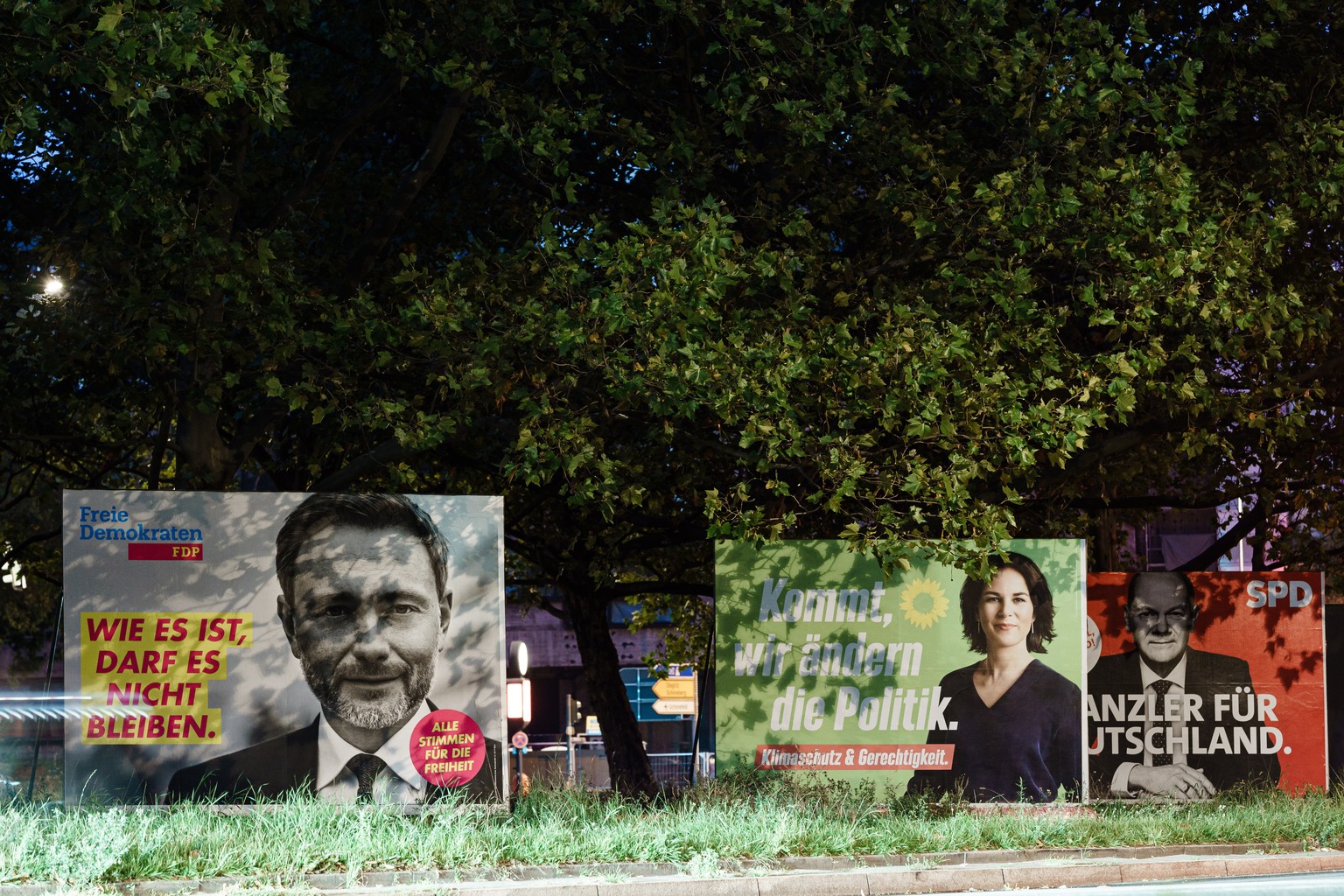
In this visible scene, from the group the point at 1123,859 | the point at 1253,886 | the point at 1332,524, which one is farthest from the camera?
the point at 1332,524

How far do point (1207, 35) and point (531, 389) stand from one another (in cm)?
680

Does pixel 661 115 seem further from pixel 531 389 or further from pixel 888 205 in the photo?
pixel 531 389

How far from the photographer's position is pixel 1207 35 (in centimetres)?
1289

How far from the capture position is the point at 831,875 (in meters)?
9.74

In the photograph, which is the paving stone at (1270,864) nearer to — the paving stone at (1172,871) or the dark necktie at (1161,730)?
the paving stone at (1172,871)

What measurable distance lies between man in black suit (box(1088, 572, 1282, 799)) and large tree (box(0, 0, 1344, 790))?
1.80 metres

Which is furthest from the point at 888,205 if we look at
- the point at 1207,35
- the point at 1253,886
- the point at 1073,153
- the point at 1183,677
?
the point at 1253,886

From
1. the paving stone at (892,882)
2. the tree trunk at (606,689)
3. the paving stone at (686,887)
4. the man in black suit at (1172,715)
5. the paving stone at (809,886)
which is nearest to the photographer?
the paving stone at (686,887)

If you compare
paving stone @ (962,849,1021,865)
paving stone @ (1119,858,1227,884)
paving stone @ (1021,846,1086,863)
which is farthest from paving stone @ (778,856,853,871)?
paving stone @ (1119,858,1227,884)

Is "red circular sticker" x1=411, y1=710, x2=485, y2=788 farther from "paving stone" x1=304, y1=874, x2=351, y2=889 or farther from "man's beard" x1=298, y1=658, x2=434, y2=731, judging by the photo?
"paving stone" x1=304, y1=874, x2=351, y2=889

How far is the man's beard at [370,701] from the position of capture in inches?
438

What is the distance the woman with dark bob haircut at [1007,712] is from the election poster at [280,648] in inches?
154

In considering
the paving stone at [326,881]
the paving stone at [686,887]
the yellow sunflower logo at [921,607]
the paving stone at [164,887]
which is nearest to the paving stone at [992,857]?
the paving stone at [686,887]

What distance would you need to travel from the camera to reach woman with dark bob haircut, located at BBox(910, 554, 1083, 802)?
12.3 meters
